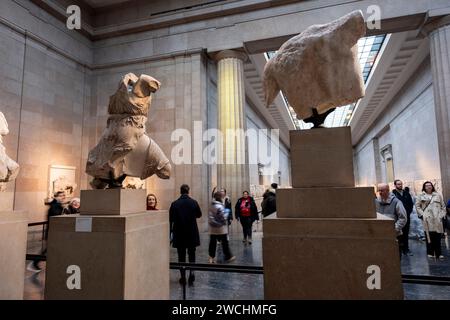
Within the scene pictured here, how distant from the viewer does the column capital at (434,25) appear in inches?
369

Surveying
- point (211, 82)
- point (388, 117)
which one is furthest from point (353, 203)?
point (388, 117)

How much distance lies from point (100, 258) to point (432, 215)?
633cm

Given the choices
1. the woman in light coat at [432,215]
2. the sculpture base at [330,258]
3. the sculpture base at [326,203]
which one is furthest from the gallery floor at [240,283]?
the sculpture base at [326,203]

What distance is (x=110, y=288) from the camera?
2705 millimetres

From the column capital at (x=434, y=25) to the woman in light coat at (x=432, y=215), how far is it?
6207mm

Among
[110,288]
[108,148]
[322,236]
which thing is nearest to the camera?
[322,236]

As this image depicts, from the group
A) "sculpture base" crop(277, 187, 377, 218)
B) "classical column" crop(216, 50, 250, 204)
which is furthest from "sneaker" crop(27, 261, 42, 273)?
"classical column" crop(216, 50, 250, 204)

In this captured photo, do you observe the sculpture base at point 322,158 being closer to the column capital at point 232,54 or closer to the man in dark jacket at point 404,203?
the man in dark jacket at point 404,203

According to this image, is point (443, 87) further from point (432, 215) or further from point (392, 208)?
point (392, 208)

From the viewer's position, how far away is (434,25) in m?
9.68

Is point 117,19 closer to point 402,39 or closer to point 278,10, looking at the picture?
point 278,10

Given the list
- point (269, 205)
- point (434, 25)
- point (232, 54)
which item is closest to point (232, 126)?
point (232, 54)

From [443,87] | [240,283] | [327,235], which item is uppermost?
[443,87]
